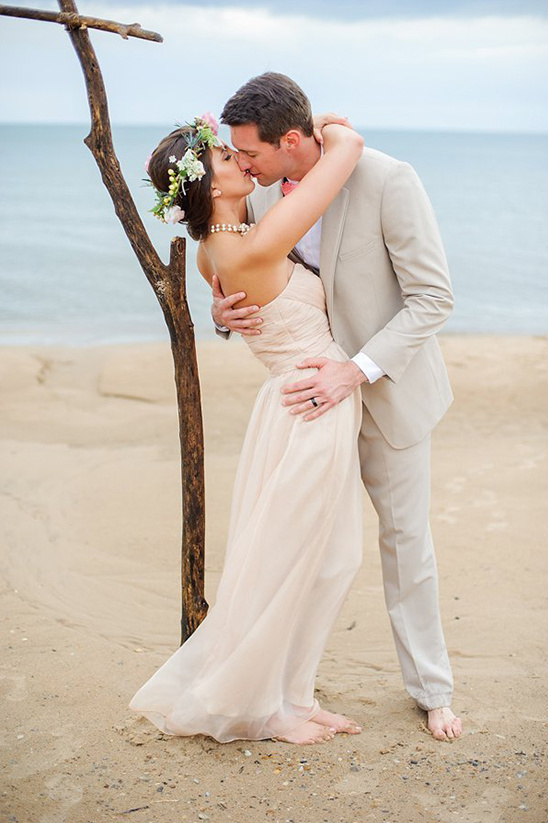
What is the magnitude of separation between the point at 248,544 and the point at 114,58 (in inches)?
1635

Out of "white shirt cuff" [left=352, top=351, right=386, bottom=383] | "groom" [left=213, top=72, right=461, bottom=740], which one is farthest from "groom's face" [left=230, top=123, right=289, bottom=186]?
"white shirt cuff" [left=352, top=351, right=386, bottom=383]

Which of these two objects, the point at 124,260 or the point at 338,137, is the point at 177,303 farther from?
the point at 124,260

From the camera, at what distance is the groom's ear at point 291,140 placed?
3107 mm

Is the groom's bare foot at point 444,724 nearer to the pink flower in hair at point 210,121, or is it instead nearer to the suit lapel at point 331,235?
the suit lapel at point 331,235

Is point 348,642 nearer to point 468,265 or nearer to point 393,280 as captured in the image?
point 393,280

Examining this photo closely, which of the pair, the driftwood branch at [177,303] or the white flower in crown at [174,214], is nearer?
the white flower in crown at [174,214]

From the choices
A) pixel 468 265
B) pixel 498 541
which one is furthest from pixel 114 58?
pixel 498 541

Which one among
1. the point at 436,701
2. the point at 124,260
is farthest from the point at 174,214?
the point at 124,260

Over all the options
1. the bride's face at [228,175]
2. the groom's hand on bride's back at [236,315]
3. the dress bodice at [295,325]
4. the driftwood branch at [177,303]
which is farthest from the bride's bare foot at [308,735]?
the bride's face at [228,175]

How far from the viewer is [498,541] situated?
5.87 metres

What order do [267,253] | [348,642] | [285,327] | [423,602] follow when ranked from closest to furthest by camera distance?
[267,253]
[285,327]
[423,602]
[348,642]

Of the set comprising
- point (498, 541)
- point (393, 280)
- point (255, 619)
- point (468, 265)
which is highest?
point (393, 280)

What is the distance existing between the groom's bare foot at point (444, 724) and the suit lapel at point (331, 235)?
5.31 feet

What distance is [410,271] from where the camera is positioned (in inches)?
125
